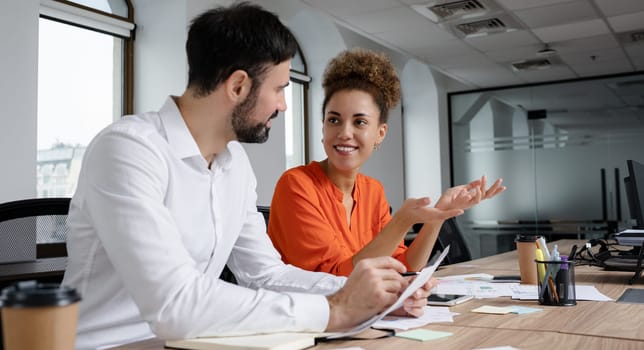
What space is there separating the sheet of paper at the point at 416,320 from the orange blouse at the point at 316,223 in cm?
51

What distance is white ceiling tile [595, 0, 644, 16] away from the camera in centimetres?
489

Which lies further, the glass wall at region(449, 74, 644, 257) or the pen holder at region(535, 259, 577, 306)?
the glass wall at region(449, 74, 644, 257)

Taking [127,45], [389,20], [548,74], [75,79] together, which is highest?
[389,20]

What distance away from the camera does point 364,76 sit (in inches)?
80.7

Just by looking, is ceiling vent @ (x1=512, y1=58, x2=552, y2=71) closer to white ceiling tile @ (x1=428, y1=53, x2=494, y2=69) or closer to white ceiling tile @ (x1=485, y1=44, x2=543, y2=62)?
white ceiling tile @ (x1=485, y1=44, x2=543, y2=62)

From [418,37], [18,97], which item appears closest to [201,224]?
[18,97]

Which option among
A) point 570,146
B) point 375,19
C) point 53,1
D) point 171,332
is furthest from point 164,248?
point 570,146

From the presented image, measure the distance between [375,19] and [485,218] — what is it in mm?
3728

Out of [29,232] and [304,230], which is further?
[304,230]

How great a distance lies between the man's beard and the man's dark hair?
4cm

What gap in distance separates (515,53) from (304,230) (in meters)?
5.30

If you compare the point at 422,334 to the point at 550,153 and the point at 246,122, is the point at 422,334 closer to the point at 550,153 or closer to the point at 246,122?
the point at 246,122

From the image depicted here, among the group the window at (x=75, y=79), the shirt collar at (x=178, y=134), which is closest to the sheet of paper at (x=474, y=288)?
the shirt collar at (x=178, y=134)

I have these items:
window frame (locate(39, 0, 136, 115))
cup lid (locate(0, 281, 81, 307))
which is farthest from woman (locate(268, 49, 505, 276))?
window frame (locate(39, 0, 136, 115))
